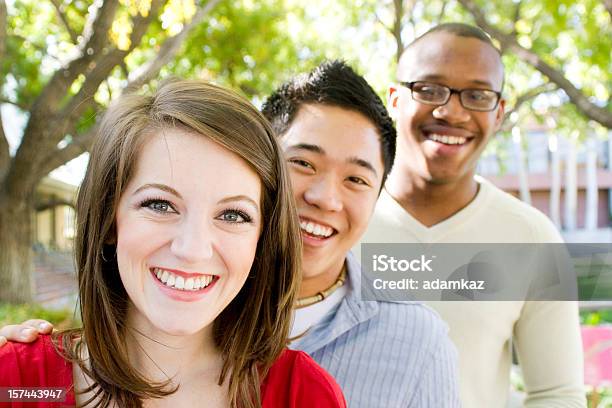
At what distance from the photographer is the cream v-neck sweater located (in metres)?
1.69

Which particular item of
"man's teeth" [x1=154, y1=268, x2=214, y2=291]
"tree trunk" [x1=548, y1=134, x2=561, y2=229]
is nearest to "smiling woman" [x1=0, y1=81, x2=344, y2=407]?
"man's teeth" [x1=154, y1=268, x2=214, y2=291]

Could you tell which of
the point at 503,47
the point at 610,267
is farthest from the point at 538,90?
the point at 610,267

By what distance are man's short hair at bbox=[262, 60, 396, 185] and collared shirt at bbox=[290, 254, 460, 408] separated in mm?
313

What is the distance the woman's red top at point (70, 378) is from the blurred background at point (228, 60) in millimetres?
1141

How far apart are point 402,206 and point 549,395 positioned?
65cm

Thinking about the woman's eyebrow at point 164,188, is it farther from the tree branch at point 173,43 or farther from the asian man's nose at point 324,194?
the tree branch at point 173,43

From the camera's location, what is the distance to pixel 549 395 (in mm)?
1751

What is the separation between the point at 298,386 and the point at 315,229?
1.18 feet

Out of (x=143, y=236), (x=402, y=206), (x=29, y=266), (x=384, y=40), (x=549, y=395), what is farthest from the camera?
(x=384, y=40)

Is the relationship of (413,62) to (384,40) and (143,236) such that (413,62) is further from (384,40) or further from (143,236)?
(384,40)

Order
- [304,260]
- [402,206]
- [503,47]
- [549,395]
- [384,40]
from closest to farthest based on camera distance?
[304,260]
[549,395]
[402,206]
[503,47]
[384,40]

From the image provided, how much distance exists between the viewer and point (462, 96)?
1731 millimetres

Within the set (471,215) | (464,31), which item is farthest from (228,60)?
(471,215)

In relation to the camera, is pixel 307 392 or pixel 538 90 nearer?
pixel 307 392
